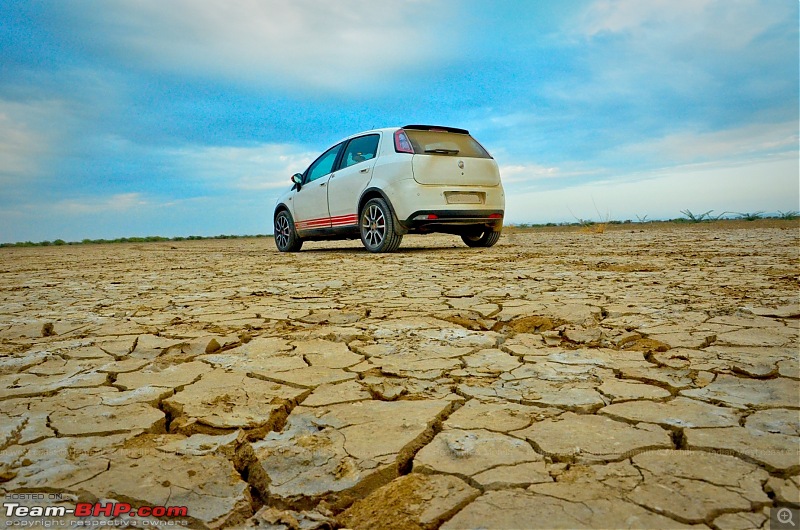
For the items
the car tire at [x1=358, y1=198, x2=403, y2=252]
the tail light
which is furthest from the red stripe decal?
the tail light

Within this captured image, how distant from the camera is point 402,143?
6137 mm

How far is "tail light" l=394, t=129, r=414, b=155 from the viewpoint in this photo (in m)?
6.09

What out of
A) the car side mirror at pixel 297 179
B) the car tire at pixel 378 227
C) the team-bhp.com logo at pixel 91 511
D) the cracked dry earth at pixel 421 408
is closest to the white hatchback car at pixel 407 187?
the car tire at pixel 378 227

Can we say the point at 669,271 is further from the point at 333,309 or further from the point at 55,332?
the point at 55,332

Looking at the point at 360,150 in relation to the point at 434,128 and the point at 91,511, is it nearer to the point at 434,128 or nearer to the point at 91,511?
the point at 434,128

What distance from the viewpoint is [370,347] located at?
7.38 feet

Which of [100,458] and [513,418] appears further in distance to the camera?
[513,418]

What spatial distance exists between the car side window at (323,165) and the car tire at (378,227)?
1053 millimetres

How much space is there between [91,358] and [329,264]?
137 inches

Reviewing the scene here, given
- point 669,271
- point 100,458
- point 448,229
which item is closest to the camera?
point 100,458

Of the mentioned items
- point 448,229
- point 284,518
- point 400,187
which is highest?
point 400,187

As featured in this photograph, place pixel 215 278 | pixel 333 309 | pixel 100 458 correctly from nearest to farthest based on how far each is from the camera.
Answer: pixel 100 458
pixel 333 309
pixel 215 278

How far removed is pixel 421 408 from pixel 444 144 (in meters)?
5.06

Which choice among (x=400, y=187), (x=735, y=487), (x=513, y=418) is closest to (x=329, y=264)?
(x=400, y=187)
